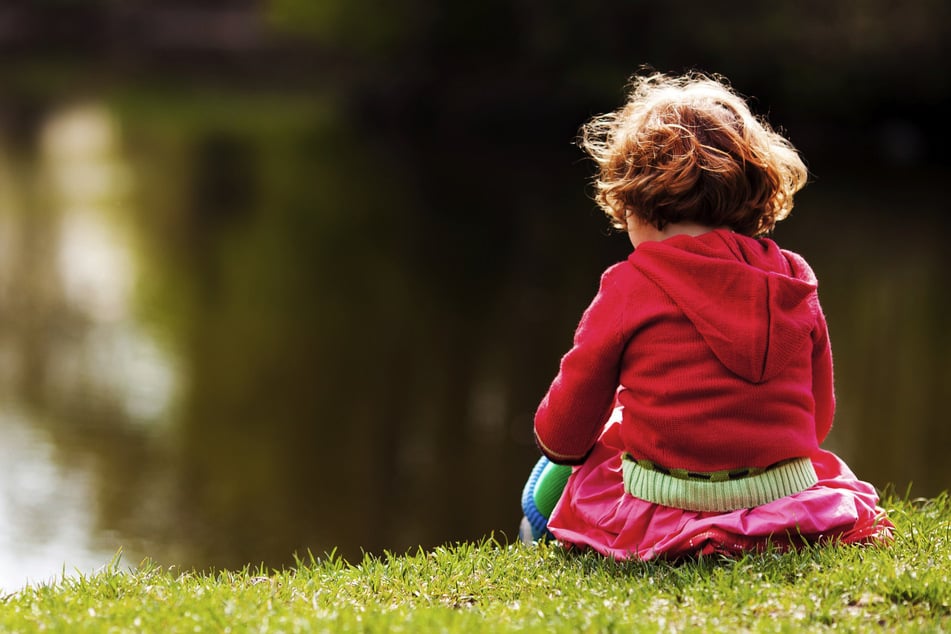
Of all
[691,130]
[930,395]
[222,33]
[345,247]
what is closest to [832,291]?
[930,395]

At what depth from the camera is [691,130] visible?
3.23 m

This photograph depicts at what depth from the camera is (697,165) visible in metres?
3.18

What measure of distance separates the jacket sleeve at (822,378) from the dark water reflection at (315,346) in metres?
4.76

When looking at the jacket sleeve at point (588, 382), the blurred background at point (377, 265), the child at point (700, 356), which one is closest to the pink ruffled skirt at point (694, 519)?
the child at point (700, 356)

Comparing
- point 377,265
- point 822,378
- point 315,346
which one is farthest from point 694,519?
point 377,265

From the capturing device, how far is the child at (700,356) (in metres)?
3.16

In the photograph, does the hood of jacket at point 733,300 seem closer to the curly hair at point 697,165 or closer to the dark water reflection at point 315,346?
the curly hair at point 697,165

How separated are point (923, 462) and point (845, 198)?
12.8 m

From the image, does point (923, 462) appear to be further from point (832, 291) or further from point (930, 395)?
point (832, 291)

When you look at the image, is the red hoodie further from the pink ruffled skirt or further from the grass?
the grass

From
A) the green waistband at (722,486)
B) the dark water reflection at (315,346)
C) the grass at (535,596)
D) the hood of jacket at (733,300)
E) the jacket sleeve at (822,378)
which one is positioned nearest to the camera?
the grass at (535,596)

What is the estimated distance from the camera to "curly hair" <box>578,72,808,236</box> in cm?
320

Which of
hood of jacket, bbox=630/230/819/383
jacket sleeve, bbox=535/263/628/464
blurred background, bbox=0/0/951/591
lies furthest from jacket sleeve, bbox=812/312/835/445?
blurred background, bbox=0/0/951/591

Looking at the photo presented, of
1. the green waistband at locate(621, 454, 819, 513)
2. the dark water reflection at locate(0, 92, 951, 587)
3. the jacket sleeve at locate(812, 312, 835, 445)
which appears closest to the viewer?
the green waistband at locate(621, 454, 819, 513)
